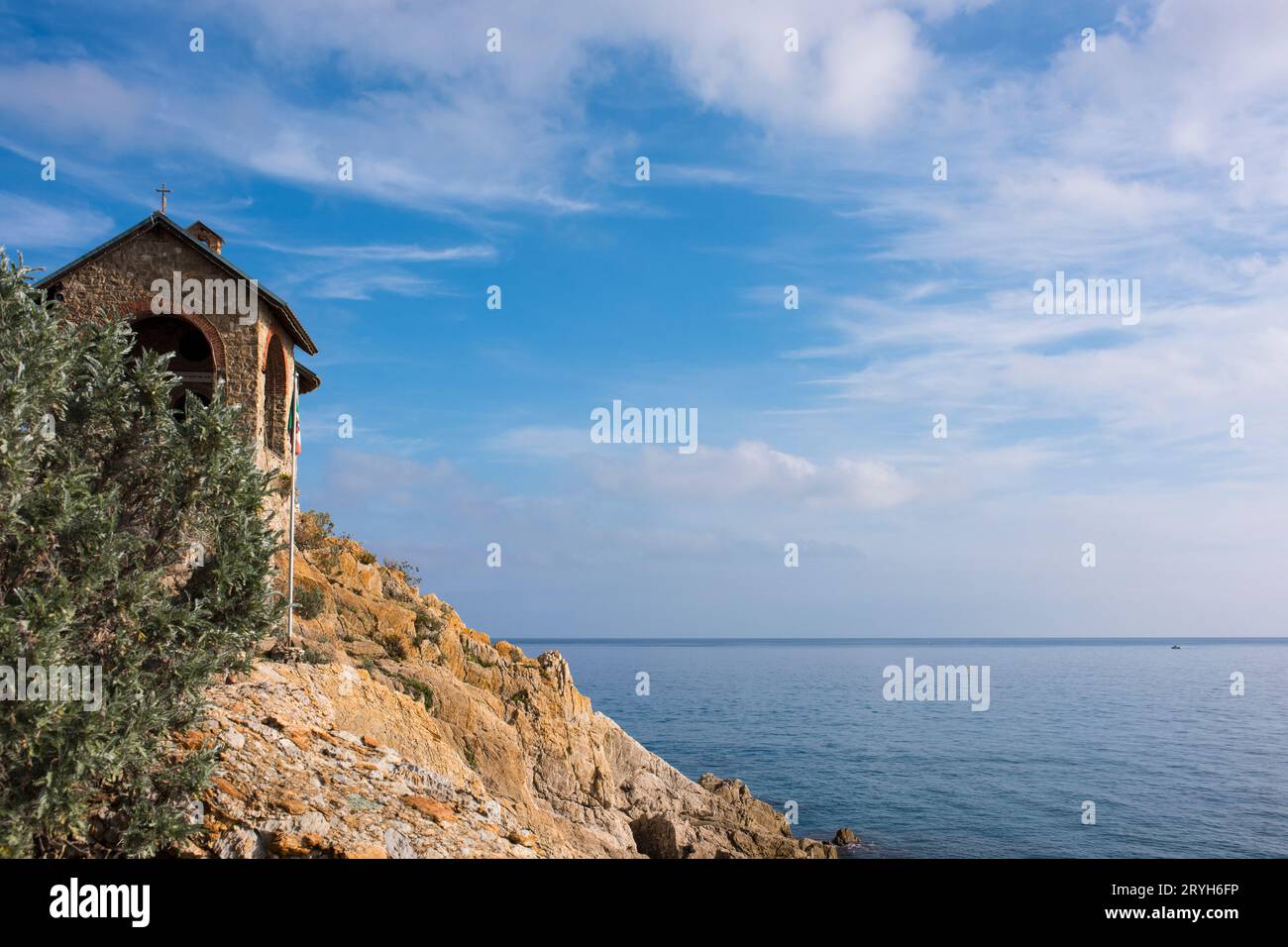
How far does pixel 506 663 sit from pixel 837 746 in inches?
1884

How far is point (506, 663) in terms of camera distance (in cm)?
3150

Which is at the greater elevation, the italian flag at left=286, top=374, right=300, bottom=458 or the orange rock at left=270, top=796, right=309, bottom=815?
the italian flag at left=286, top=374, right=300, bottom=458

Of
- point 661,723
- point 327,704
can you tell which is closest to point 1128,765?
point 661,723

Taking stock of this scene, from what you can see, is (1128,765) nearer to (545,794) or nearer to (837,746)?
(837,746)

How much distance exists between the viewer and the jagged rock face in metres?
14.5

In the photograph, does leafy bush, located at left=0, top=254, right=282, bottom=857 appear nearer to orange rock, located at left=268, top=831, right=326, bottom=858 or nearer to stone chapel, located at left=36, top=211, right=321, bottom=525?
orange rock, located at left=268, top=831, right=326, bottom=858

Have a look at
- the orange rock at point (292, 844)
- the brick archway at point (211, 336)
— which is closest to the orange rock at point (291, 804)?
the orange rock at point (292, 844)

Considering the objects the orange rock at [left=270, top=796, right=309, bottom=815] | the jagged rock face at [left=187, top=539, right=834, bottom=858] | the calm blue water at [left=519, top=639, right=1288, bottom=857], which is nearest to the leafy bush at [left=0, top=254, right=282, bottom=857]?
the orange rock at [left=270, top=796, right=309, bottom=815]

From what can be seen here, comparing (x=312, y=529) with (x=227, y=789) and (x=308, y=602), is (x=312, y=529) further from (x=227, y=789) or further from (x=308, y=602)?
(x=227, y=789)

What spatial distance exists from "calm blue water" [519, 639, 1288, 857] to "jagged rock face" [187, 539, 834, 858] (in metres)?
11.8

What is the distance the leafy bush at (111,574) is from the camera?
12617 millimetres

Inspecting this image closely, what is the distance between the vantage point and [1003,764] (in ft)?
215

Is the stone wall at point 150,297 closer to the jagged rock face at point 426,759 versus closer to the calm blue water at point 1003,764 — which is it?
the jagged rock face at point 426,759

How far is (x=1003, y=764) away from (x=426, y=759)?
188 ft
